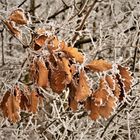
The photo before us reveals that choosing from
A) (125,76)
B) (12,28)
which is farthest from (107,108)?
(12,28)

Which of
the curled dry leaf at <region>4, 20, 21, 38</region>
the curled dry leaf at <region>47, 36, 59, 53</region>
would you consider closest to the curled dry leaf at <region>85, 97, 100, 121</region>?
the curled dry leaf at <region>47, 36, 59, 53</region>

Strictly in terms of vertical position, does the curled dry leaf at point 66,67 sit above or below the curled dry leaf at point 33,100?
above

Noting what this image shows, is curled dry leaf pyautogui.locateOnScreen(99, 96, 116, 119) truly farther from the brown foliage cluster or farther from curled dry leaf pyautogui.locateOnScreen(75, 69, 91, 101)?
curled dry leaf pyautogui.locateOnScreen(75, 69, 91, 101)

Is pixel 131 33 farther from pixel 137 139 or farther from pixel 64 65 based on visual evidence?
pixel 64 65

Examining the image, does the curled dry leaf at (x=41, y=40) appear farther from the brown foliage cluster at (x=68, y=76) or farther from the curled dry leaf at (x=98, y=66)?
the curled dry leaf at (x=98, y=66)

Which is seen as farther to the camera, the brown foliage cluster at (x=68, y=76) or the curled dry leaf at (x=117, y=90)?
the curled dry leaf at (x=117, y=90)

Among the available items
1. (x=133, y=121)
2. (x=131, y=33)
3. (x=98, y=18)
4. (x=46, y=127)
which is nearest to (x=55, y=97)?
(x=46, y=127)

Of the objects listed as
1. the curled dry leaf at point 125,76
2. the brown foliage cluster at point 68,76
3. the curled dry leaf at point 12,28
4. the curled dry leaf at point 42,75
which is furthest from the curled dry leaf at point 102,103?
the curled dry leaf at point 12,28

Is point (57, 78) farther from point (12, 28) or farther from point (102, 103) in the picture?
point (12, 28)

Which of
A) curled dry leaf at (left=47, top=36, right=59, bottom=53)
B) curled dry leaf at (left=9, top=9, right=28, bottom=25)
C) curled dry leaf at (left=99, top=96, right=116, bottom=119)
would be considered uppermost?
curled dry leaf at (left=9, top=9, right=28, bottom=25)
